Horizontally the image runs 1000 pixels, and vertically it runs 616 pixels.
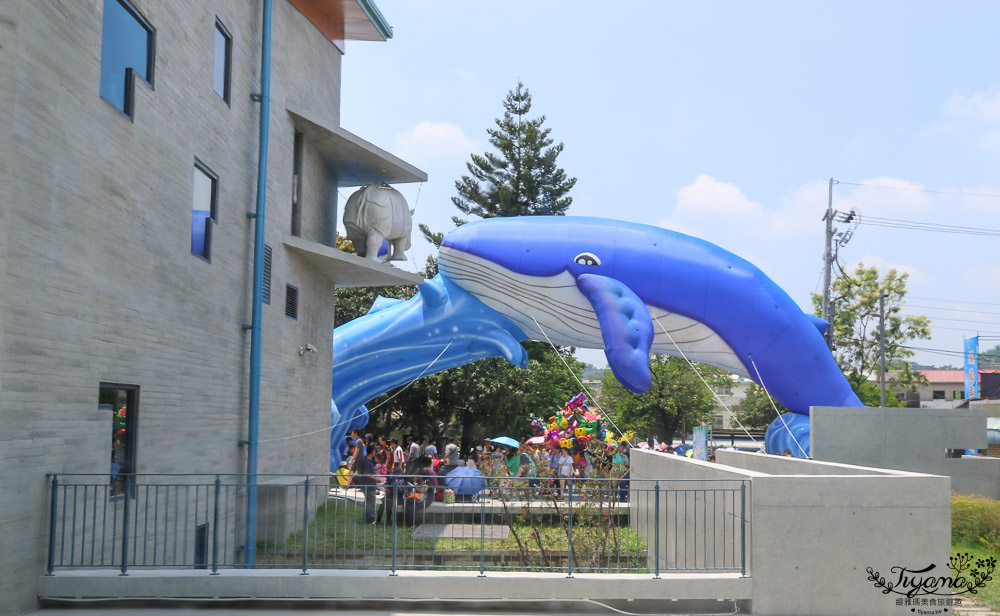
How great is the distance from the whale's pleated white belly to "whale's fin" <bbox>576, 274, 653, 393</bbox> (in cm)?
60

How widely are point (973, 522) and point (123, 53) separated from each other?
532 inches

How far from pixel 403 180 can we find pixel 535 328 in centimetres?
475

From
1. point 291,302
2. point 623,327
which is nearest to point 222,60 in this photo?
point 291,302

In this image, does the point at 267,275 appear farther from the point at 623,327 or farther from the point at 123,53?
the point at 623,327

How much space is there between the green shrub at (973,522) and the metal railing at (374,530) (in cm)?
475

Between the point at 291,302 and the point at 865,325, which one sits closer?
the point at 291,302

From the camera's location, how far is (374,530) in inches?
401

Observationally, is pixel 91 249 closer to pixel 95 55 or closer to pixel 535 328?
pixel 95 55

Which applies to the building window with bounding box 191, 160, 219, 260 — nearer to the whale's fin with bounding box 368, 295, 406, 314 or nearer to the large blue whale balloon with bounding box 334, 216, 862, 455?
the large blue whale balloon with bounding box 334, 216, 862, 455

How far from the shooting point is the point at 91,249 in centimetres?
841

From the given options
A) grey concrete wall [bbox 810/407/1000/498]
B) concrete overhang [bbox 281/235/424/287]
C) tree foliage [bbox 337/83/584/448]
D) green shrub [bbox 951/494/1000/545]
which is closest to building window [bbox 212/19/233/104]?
concrete overhang [bbox 281/235/424/287]

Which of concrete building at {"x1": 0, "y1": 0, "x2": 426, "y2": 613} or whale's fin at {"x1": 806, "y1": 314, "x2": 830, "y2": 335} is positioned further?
whale's fin at {"x1": 806, "y1": 314, "x2": 830, "y2": 335}

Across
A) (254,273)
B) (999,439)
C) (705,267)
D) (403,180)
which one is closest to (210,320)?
(254,273)

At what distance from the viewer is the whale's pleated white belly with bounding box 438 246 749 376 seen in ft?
58.5
